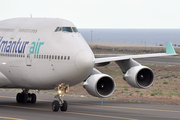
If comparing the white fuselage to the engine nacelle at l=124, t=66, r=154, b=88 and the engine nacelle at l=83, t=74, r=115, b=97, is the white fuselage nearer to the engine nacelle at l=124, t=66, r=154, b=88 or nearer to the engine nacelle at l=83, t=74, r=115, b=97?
the engine nacelle at l=83, t=74, r=115, b=97

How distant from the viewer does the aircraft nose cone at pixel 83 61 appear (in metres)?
25.0

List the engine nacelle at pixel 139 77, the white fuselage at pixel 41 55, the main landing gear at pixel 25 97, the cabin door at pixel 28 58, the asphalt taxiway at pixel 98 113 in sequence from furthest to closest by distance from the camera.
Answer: the main landing gear at pixel 25 97
the engine nacelle at pixel 139 77
the cabin door at pixel 28 58
the white fuselage at pixel 41 55
the asphalt taxiway at pixel 98 113

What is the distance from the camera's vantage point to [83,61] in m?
25.0

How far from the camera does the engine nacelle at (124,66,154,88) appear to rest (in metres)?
31.0

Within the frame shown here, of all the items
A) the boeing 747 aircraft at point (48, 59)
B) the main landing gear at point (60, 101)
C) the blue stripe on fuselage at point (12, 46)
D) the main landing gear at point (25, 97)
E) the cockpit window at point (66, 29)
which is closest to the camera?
the boeing 747 aircraft at point (48, 59)

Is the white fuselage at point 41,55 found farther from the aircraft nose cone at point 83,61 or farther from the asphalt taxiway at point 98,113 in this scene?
the asphalt taxiway at point 98,113

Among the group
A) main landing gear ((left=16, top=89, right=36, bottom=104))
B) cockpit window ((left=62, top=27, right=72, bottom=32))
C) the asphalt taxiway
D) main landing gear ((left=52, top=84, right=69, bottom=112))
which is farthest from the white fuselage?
main landing gear ((left=16, top=89, right=36, bottom=104))

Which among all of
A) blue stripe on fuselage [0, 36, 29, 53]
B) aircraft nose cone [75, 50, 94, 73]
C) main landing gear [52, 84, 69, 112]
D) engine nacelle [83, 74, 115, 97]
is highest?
blue stripe on fuselage [0, 36, 29, 53]

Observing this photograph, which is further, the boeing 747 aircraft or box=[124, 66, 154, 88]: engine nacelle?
box=[124, 66, 154, 88]: engine nacelle

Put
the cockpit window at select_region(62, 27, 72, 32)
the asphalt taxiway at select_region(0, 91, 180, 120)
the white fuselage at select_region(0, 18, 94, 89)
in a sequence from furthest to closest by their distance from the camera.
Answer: the cockpit window at select_region(62, 27, 72, 32), the white fuselage at select_region(0, 18, 94, 89), the asphalt taxiway at select_region(0, 91, 180, 120)

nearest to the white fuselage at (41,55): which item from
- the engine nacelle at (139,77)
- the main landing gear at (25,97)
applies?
the main landing gear at (25,97)

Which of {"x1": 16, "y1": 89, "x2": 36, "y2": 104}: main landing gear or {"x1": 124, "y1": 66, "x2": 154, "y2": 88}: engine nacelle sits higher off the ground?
{"x1": 124, "y1": 66, "x2": 154, "y2": 88}: engine nacelle

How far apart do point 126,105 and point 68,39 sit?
9.20 meters

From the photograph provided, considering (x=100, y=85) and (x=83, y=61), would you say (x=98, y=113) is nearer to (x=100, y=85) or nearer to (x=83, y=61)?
(x=100, y=85)
